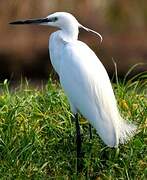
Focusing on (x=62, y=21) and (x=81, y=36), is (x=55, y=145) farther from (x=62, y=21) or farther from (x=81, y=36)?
(x=81, y=36)

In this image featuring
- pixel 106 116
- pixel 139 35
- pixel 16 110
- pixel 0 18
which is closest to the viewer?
pixel 106 116

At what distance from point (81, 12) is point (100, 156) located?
6966 mm

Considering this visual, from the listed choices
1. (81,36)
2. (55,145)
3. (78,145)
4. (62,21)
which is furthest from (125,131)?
(81,36)

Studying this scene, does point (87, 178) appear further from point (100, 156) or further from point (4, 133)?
point (4, 133)

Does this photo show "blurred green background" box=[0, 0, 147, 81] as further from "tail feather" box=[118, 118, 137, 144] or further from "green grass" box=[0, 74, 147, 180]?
"tail feather" box=[118, 118, 137, 144]

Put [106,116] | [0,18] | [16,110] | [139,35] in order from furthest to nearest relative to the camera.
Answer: [139,35] → [0,18] → [16,110] → [106,116]

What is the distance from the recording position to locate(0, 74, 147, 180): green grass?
17.4 ft

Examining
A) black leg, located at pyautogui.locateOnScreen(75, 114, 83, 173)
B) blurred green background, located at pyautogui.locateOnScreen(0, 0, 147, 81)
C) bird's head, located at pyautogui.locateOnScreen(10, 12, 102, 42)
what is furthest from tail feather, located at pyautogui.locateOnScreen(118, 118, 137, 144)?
blurred green background, located at pyautogui.locateOnScreen(0, 0, 147, 81)

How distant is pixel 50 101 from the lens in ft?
19.5

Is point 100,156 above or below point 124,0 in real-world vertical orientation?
above

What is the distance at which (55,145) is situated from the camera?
18.2ft

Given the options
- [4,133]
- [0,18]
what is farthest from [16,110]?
[0,18]

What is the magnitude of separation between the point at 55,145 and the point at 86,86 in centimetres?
45

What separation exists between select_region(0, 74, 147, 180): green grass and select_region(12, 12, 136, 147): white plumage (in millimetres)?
148
